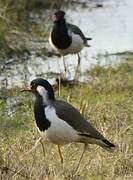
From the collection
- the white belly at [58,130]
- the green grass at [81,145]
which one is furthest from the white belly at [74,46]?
the white belly at [58,130]

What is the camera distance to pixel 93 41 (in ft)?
41.3

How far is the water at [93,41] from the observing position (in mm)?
10914

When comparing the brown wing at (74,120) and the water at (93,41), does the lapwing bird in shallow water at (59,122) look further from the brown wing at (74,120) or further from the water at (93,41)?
the water at (93,41)

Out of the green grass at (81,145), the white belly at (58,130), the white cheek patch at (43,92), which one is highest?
the white cheek patch at (43,92)

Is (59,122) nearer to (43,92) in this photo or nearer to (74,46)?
(43,92)

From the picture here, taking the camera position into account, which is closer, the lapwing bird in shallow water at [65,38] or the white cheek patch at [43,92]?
the white cheek patch at [43,92]

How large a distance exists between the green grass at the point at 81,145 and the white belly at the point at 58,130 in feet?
0.62

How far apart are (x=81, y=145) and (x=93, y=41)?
5.49 meters

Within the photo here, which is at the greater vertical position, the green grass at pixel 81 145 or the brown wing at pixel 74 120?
the brown wing at pixel 74 120

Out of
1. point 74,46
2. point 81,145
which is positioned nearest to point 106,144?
point 81,145

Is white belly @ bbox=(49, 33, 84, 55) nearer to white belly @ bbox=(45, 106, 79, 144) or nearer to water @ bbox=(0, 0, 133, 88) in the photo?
water @ bbox=(0, 0, 133, 88)

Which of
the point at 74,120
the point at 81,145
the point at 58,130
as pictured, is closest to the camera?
the point at 58,130

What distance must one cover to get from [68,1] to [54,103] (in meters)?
8.45

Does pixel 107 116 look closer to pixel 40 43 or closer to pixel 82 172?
pixel 82 172
